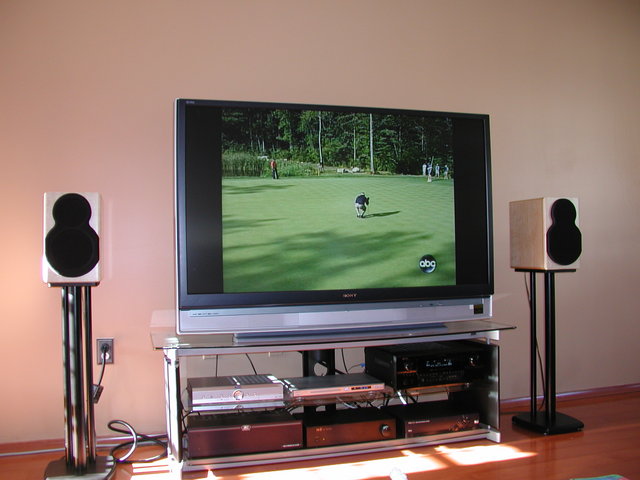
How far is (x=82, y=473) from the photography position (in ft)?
7.46

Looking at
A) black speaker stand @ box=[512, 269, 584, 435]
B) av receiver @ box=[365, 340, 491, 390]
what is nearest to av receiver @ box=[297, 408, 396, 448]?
av receiver @ box=[365, 340, 491, 390]

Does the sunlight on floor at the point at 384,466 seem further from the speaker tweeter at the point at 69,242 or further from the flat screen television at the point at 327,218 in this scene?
the speaker tweeter at the point at 69,242

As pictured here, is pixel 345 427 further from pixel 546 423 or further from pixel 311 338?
pixel 546 423

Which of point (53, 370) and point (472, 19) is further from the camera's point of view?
point (472, 19)

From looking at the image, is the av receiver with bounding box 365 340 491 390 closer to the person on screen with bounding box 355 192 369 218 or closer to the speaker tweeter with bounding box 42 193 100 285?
the person on screen with bounding box 355 192 369 218

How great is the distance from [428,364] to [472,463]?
425mm

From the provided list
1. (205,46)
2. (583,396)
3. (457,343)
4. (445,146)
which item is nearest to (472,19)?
(445,146)

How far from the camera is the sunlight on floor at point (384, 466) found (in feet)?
7.69

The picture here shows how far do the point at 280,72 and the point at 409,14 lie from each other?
0.80 meters

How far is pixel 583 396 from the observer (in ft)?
11.5

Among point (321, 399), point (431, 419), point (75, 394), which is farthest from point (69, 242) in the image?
point (431, 419)

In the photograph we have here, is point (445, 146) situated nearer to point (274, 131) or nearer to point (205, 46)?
point (274, 131)

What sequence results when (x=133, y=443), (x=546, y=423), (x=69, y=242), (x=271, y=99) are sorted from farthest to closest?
(x=271, y=99) → (x=546, y=423) → (x=133, y=443) → (x=69, y=242)

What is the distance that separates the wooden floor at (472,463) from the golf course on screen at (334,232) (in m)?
0.72
